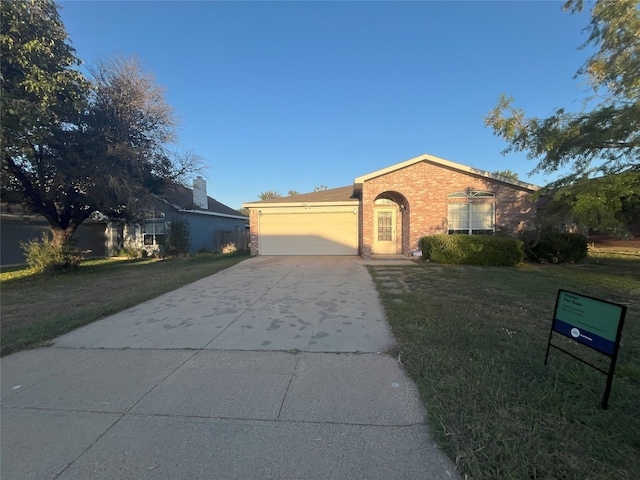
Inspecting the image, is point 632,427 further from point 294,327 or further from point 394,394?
point 294,327

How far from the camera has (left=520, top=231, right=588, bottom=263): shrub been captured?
11664 mm

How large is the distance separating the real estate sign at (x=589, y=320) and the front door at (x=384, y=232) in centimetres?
1220

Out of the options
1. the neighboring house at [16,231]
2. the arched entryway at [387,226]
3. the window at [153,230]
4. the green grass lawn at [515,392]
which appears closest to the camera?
the green grass lawn at [515,392]

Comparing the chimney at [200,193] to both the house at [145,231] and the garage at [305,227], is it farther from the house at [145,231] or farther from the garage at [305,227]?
the garage at [305,227]

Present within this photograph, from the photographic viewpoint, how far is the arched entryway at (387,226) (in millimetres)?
15023

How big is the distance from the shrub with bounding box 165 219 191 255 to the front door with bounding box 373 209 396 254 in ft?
36.3

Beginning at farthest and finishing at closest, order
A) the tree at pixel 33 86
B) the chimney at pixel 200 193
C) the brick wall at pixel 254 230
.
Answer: the chimney at pixel 200 193 → the brick wall at pixel 254 230 → the tree at pixel 33 86

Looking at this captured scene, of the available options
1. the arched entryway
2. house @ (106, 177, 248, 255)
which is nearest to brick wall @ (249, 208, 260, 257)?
house @ (106, 177, 248, 255)

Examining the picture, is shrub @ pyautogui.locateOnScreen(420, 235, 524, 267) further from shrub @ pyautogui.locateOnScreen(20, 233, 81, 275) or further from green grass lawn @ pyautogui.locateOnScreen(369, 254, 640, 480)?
shrub @ pyautogui.locateOnScreen(20, 233, 81, 275)

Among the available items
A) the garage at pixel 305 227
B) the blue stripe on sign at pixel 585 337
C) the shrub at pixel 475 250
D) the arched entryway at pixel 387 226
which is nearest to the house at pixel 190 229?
the garage at pixel 305 227

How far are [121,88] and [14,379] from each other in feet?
39.0

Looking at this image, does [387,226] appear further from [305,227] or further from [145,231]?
[145,231]

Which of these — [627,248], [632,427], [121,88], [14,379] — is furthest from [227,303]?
[627,248]

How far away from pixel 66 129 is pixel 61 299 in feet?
21.6
